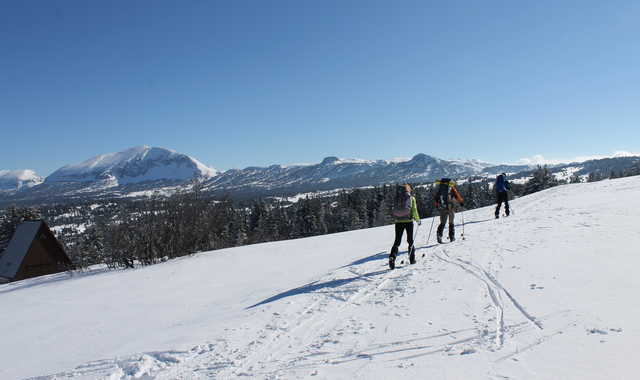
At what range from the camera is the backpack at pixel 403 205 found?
8.24 m

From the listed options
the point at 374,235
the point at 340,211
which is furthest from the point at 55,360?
the point at 340,211

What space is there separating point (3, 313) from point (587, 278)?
13.2 metres

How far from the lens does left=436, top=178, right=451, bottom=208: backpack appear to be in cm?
1070

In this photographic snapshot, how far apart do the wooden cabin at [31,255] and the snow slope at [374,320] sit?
19541mm

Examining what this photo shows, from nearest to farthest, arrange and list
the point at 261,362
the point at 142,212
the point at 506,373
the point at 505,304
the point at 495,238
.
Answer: the point at 506,373
the point at 261,362
the point at 505,304
the point at 495,238
the point at 142,212

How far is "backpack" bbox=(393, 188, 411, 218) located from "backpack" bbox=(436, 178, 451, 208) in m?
3.00

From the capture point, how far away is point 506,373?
309cm

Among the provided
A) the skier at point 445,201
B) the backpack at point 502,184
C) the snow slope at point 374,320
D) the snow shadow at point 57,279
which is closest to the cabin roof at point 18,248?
the snow shadow at point 57,279

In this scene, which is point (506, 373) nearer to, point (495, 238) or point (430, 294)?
point (430, 294)

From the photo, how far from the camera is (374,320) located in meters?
4.93

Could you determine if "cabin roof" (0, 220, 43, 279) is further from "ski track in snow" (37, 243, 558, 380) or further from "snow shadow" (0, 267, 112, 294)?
"ski track in snow" (37, 243, 558, 380)

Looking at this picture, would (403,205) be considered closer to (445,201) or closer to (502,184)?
(445,201)

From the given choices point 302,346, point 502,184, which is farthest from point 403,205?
point 502,184

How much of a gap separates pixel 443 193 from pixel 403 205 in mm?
3206
